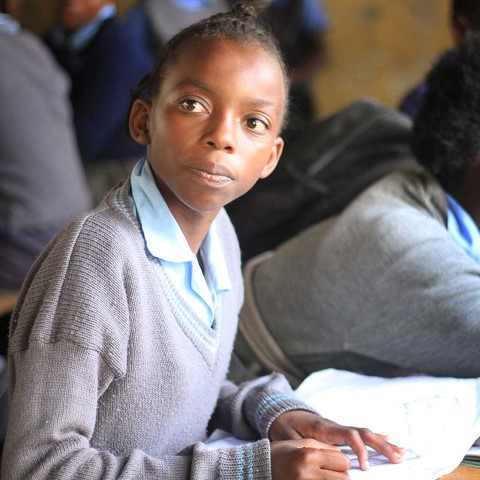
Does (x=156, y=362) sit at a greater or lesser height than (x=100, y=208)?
lesser

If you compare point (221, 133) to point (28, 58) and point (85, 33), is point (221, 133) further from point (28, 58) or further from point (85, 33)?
point (85, 33)

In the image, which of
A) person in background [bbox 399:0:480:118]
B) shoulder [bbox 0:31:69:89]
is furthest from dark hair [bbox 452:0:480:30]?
shoulder [bbox 0:31:69:89]

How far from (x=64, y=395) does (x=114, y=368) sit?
0.24 ft

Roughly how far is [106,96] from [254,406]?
177 centimetres

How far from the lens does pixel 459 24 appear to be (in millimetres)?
2203

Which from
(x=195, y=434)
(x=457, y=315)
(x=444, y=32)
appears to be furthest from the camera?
(x=444, y=32)

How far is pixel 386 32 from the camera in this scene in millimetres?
3285

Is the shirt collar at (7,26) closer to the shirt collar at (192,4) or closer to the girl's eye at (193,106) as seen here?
the shirt collar at (192,4)

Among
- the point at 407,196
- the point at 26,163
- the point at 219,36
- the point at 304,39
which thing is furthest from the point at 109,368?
the point at 304,39

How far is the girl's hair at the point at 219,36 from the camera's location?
40.8 inches

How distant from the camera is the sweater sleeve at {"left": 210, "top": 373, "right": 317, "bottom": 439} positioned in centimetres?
116

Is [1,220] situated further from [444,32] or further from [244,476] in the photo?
[444,32]

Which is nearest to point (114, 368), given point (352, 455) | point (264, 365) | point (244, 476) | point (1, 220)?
point (244, 476)

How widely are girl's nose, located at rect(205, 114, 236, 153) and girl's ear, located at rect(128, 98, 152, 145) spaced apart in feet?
0.42
